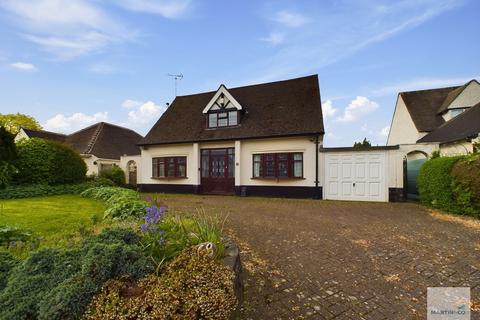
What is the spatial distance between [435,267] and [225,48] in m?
12.1

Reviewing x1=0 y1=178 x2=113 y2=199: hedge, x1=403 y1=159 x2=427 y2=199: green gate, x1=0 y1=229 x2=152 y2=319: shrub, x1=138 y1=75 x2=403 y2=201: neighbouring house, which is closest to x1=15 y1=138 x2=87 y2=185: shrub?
x1=0 y1=178 x2=113 y2=199: hedge

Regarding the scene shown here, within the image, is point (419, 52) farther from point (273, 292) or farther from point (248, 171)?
point (273, 292)

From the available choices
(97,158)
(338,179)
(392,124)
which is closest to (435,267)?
(338,179)

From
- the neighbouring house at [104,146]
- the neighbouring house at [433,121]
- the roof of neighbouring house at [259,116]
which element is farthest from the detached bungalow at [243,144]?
the neighbouring house at [433,121]

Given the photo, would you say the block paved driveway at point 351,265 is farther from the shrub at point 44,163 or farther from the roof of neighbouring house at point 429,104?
the roof of neighbouring house at point 429,104

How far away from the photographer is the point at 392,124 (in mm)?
25312

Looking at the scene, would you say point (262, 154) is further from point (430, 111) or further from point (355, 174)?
point (430, 111)

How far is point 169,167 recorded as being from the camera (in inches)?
647

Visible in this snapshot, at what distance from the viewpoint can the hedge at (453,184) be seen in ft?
25.2

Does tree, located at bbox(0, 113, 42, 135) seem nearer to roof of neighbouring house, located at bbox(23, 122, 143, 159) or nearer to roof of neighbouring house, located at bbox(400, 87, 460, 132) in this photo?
roof of neighbouring house, located at bbox(23, 122, 143, 159)

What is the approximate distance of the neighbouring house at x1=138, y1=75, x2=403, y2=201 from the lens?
39.8 feet

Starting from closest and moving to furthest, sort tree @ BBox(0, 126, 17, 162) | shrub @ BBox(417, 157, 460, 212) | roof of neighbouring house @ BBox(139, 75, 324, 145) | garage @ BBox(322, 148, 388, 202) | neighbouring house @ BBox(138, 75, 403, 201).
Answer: shrub @ BBox(417, 157, 460, 212), tree @ BBox(0, 126, 17, 162), garage @ BBox(322, 148, 388, 202), neighbouring house @ BBox(138, 75, 403, 201), roof of neighbouring house @ BBox(139, 75, 324, 145)

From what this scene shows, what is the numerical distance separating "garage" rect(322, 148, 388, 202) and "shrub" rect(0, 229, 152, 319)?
11779 mm

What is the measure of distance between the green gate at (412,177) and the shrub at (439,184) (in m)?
2.51
